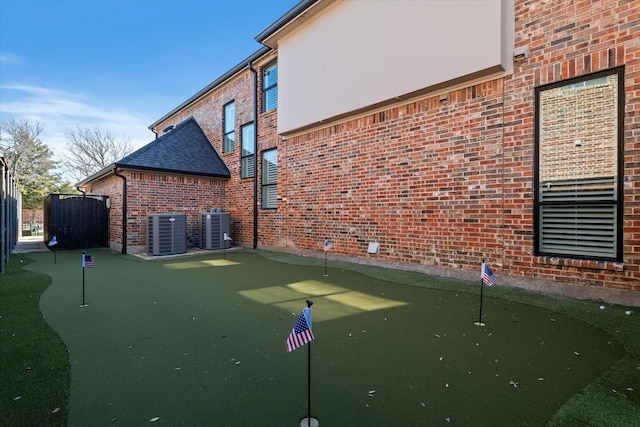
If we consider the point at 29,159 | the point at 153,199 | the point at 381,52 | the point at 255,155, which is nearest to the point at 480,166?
the point at 381,52

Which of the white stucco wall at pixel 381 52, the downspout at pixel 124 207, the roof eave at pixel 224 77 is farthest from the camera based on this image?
the roof eave at pixel 224 77

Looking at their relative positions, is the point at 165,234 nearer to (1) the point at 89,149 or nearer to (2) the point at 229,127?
(2) the point at 229,127

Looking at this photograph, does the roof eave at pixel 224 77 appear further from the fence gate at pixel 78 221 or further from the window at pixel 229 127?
the fence gate at pixel 78 221

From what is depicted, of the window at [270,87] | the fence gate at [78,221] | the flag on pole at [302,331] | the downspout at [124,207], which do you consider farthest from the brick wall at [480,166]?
the fence gate at [78,221]

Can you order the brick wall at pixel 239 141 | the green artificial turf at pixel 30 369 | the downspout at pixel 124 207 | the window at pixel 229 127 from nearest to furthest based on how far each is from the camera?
the green artificial turf at pixel 30 369
the downspout at pixel 124 207
the brick wall at pixel 239 141
the window at pixel 229 127

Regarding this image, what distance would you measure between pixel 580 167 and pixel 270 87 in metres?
9.35

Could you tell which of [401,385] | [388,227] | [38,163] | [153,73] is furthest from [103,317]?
[38,163]

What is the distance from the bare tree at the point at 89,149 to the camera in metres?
30.8

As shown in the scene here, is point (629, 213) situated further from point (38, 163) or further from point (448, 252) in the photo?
point (38, 163)

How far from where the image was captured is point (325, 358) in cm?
282

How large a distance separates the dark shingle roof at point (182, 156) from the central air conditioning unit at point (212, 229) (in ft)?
6.22

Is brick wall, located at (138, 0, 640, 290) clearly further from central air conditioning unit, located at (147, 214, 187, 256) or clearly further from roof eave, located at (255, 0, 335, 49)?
central air conditioning unit, located at (147, 214, 187, 256)

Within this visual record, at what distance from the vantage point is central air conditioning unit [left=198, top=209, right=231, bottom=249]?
35.9 ft

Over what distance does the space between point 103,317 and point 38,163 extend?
3440cm
